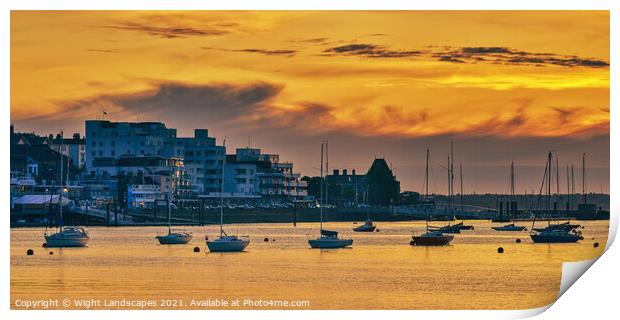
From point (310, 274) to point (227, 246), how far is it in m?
11.3

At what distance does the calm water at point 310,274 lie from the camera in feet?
96.0

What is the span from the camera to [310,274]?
36312 mm

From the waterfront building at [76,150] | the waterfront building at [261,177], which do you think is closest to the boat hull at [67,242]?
the waterfront building at [76,150]

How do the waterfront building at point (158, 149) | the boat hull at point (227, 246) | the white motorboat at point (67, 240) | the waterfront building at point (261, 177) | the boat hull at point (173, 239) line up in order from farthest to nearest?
1. the waterfront building at point (261, 177)
2. the waterfront building at point (158, 149)
3. the boat hull at point (173, 239)
4. the white motorboat at point (67, 240)
5. the boat hull at point (227, 246)

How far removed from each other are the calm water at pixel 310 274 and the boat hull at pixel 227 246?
37 centimetres

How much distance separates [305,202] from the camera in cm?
12531

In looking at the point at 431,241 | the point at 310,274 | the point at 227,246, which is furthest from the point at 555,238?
the point at 310,274

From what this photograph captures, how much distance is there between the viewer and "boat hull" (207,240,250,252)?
4681cm

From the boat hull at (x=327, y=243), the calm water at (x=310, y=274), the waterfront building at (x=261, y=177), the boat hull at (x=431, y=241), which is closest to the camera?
the calm water at (x=310, y=274)

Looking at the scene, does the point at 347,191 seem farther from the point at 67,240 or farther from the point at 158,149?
the point at 67,240

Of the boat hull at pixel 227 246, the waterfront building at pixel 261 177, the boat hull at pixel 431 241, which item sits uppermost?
the waterfront building at pixel 261 177

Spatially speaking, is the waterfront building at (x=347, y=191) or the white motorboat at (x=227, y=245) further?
the waterfront building at (x=347, y=191)

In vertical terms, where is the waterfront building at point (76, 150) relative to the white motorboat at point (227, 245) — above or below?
above

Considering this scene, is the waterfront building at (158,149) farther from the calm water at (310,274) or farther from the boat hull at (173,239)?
the calm water at (310,274)
